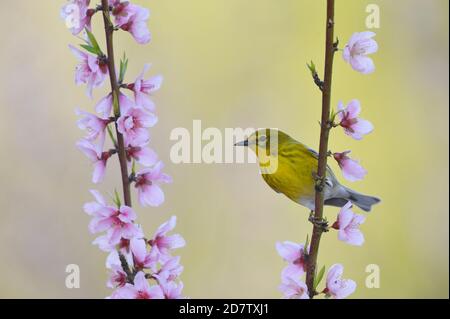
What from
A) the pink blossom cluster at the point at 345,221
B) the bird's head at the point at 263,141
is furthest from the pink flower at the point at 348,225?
the bird's head at the point at 263,141

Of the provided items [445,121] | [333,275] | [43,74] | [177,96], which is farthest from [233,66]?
[333,275]

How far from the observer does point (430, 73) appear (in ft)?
11.4

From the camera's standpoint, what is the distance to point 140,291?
820mm

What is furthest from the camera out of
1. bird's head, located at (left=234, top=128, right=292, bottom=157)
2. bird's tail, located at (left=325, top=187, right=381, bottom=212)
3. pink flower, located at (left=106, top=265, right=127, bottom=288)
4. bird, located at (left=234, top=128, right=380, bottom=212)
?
bird's tail, located at (left=325, top=187, right=381, bottom=212)

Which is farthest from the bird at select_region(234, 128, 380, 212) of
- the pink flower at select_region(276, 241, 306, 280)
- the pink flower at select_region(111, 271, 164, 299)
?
the pink flower at select_region(111, 271, 164, 299)

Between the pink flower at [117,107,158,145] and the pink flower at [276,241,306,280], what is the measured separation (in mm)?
209

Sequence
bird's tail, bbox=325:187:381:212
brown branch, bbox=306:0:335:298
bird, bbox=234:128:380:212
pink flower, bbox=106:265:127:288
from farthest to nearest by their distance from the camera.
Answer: bird's tail, bbox=325:187:381:212 → bird, bbox=234:128:380:212 → pink flower, bbox=106:265:127:288 → brown branch, bbox=306:0:335:298

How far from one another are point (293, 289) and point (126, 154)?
0.83 ft

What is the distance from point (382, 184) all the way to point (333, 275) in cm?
238

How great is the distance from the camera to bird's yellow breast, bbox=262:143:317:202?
132 centimetres

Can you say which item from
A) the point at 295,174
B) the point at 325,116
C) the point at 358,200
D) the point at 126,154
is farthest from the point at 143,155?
the point at 358,200

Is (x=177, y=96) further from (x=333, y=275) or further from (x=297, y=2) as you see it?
(x=333, y=275)

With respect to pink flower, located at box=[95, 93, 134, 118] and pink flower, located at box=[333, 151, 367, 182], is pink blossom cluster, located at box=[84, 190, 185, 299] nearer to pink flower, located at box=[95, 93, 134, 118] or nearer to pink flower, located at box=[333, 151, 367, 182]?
pink flower, located at box=[95, 93, 134, 118]

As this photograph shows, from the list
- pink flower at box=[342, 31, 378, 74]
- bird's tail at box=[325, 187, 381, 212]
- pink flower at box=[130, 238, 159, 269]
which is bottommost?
bird's tail at box=[325, 187, 381, 212]
